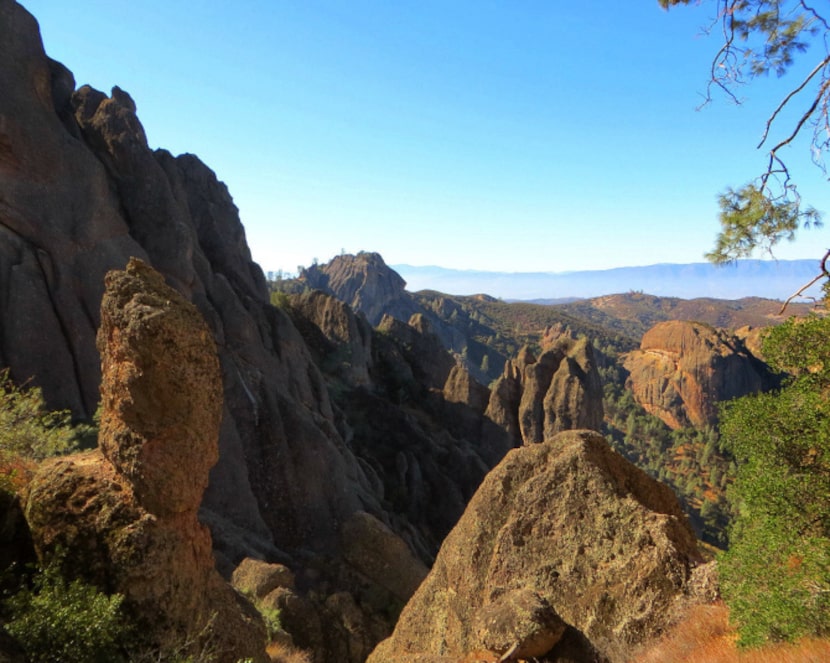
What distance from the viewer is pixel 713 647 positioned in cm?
737

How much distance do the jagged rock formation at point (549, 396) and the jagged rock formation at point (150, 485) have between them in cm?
4413

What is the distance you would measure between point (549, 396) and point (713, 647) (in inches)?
1854

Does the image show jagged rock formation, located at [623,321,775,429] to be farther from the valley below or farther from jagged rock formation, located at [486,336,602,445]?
the valley below

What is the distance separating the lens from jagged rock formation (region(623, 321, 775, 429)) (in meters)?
106

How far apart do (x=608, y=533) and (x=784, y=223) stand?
704cm

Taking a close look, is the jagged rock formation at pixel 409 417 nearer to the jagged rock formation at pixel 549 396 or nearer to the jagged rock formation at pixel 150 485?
the jagged rock formation at pixel 549 396

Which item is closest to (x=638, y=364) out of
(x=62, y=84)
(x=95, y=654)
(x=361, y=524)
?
(x=361, y=524)

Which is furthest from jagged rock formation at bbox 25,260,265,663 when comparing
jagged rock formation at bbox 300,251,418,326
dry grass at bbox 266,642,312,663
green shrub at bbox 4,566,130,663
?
jagged rock formation at bbox 300,251,418,326

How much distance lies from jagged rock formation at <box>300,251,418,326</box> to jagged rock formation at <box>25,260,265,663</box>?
151181mm

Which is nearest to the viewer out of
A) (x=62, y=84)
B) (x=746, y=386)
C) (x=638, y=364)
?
(x=62, y=84)

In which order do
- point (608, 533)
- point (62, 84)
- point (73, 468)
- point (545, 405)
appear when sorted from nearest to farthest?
point (73, 468) < point (608, 533) < point (62, 84) < point (545, 405)

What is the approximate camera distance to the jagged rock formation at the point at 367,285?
168 metres

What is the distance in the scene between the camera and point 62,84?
96.9ft

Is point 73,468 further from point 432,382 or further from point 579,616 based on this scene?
point 432,382
